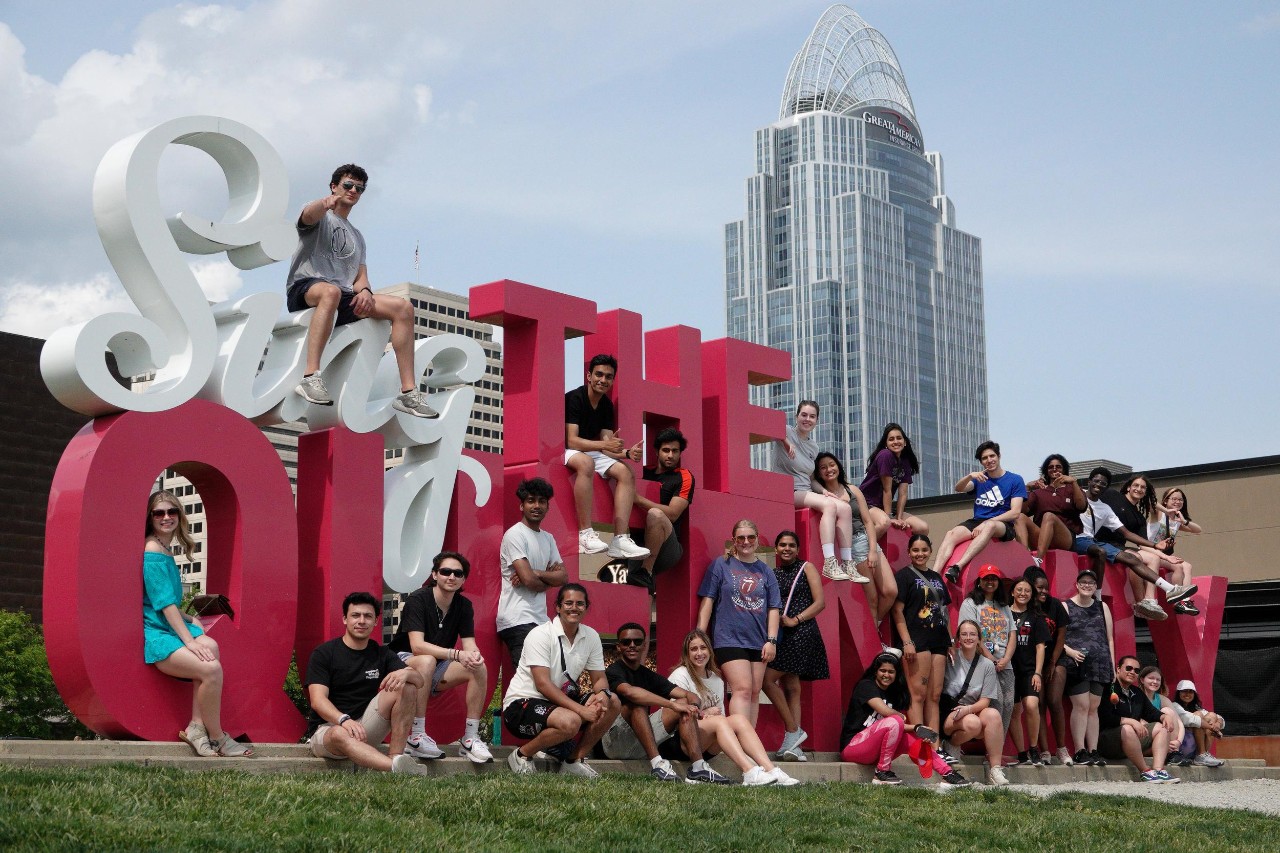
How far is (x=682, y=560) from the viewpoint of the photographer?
1359cm

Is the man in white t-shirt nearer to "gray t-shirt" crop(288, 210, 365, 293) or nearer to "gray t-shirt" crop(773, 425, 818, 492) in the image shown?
"gray t-shirt" crop(288, 210, 365, 293)

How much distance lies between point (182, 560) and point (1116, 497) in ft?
304

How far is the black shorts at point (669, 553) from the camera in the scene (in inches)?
519

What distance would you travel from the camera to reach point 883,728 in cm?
1272

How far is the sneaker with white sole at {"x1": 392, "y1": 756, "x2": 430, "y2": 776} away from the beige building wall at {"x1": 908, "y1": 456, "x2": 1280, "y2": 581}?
21863 millimetres

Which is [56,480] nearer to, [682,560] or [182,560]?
[682,560]

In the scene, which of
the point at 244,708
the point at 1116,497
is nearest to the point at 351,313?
the point at 244,708

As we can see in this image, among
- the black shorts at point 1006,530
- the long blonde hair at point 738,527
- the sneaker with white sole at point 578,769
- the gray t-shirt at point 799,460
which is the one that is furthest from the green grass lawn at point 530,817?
the black shorts at point 1006,530

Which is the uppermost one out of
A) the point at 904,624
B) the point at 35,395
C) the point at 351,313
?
the point at 35,395

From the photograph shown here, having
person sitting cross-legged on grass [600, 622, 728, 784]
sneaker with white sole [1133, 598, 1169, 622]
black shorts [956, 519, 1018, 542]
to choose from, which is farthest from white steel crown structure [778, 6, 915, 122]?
person sitting cross-legged on grass [600, 622, 728, 784]

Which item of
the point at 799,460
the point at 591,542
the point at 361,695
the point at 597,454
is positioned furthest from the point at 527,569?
the point at 799,460

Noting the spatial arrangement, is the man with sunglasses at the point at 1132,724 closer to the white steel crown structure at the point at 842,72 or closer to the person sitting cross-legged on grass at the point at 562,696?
the person sitting cross-legged on grass at the point at 562,696

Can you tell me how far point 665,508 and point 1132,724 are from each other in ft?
20.2

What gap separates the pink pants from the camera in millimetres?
12727
